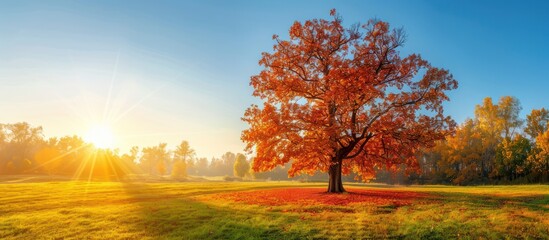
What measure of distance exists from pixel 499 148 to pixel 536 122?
10.9m

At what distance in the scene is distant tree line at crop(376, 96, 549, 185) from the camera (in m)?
60.0

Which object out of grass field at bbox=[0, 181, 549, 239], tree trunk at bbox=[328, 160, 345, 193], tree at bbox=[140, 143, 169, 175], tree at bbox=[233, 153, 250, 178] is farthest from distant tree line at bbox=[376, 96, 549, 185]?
tree at bbox=[140, 143, 169, 175]

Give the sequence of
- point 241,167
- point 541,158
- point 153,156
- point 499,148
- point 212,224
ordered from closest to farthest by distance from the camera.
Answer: point 212,224 → point 541,158 → point 499,148 → point 241,167 → point 153,156

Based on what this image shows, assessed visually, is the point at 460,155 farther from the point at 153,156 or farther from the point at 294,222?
the point at 153,156

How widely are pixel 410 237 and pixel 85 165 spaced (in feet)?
347

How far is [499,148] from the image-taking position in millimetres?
63719

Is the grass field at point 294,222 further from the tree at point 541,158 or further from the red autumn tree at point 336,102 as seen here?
Answer: the tree at point 541,158

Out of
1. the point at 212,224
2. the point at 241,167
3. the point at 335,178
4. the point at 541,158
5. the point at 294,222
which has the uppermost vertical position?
the point at 541,158

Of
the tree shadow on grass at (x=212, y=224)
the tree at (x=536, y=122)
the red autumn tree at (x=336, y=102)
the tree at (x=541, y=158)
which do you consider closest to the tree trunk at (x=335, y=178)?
the red autumn tree at (x=336, y=102)

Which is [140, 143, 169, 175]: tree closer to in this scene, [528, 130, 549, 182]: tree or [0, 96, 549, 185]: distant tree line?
[0, 96, 549, 185]: distant tree line

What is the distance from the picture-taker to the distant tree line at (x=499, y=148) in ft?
197

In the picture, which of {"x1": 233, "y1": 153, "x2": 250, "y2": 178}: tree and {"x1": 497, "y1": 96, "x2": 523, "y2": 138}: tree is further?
{"x1": 233, "y1": 153, "x2": 250, "y2": 178}: tree

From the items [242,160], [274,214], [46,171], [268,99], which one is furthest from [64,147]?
[274,214]

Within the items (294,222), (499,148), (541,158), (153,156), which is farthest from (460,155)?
(153,156)
